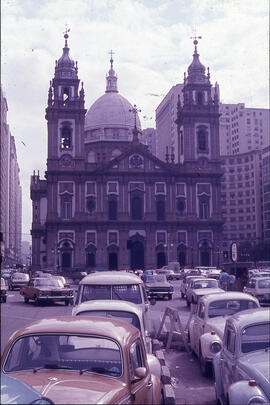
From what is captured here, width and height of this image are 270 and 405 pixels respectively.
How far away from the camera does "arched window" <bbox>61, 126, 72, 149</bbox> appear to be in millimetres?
66938

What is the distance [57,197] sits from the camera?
66500 millimetres

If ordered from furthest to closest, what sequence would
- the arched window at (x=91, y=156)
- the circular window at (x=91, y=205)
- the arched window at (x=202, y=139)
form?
the arched window at (x=91, y=156) < the arched window at (x=202, y=139) < the circular window at (x=91, y=205)

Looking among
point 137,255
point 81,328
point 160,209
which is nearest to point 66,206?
point 137,255

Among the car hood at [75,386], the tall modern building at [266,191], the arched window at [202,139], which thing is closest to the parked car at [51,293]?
the car hood at [75,386]

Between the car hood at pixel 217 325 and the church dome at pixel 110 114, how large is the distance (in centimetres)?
6979

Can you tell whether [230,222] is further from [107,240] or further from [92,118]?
[107,240]

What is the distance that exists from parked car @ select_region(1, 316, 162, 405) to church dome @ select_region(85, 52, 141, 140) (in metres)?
73.5

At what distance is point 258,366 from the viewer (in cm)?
707

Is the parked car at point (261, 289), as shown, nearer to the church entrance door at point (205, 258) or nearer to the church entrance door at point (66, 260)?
the church entrance door at point (66, 260)

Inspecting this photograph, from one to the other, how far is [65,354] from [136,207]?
6241cm

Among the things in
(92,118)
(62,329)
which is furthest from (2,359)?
(92,118)

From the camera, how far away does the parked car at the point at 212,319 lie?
35.0 ft

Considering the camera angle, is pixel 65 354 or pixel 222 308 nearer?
pixel 65 354

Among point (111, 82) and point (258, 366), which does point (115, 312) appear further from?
point (111, 82)
